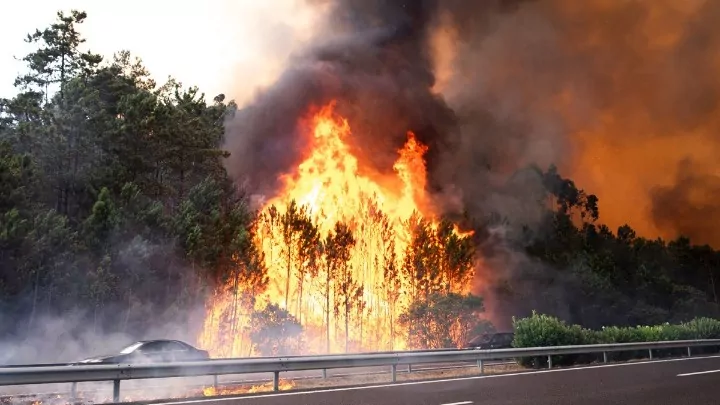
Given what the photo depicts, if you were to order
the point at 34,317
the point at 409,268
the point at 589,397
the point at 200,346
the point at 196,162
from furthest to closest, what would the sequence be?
the point at 196,162 → the point at 409,268 → the point at 200,346 → the point at 34,317 → the point at 589,397

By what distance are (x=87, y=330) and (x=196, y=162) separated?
1804 cm

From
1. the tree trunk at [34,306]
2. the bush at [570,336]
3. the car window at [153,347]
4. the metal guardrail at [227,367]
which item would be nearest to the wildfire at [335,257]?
the tree trunk at [34,306]

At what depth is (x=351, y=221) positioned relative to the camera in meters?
40.2

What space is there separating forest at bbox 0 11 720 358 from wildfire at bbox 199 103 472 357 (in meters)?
0.83

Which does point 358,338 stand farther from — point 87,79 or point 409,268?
point 87,79

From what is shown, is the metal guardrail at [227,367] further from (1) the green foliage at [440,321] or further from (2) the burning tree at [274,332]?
(2) the burning tree at [274,332]

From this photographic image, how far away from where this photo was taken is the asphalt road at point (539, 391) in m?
10.8

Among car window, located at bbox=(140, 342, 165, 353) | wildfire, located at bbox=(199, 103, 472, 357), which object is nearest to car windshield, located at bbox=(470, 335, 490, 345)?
wildfire, located at bbox=(199, 103, 472, 357)

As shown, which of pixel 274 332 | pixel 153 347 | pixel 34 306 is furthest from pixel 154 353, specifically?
pixel 274 332

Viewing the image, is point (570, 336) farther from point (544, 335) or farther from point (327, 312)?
point (327, 312)

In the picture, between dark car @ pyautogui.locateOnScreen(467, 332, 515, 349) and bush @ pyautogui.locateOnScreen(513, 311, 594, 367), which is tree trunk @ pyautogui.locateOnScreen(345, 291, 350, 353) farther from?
bush @ pyautogui.locateOnScreen(513, 311, 594, 367)

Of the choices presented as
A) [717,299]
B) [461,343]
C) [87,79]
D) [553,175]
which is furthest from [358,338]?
[717,299]

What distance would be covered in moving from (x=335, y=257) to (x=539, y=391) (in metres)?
27.4

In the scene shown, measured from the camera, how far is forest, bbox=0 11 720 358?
94.5 feet
